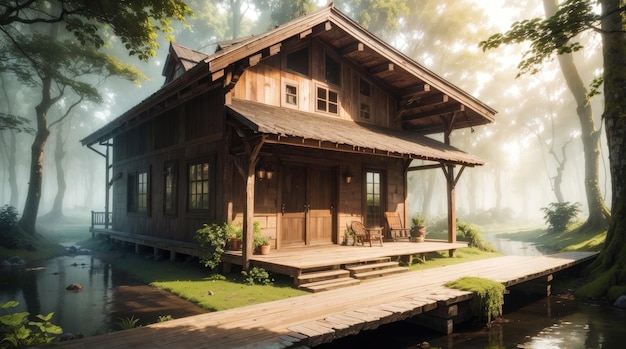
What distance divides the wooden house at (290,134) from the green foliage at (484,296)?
396cm

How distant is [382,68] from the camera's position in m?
13.2

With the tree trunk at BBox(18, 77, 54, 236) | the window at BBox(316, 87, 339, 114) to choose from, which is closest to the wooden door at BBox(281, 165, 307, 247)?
the window at BBox(316, 87, 339, 114)

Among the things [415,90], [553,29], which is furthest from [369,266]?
[415,90]

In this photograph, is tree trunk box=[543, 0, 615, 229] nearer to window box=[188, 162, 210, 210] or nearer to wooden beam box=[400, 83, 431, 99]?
wooden beam box=[400, 83, 431, 99]

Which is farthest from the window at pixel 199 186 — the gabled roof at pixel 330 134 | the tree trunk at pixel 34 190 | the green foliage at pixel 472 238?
the tree trunk at pixel 34 190

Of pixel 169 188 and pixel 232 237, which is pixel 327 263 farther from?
pixel 169 188

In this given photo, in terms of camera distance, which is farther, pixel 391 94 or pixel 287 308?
pixel 391 94

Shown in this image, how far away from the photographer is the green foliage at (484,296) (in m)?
7.01

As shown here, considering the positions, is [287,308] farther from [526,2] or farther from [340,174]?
[526,2]

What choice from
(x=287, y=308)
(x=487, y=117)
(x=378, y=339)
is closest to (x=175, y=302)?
(x=287, y=308)

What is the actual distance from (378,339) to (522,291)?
6166 millimetres

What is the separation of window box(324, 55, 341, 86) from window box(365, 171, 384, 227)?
11.0 feet

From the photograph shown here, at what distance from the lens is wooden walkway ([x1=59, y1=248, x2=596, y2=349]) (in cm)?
448

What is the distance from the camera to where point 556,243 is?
2041 cm
